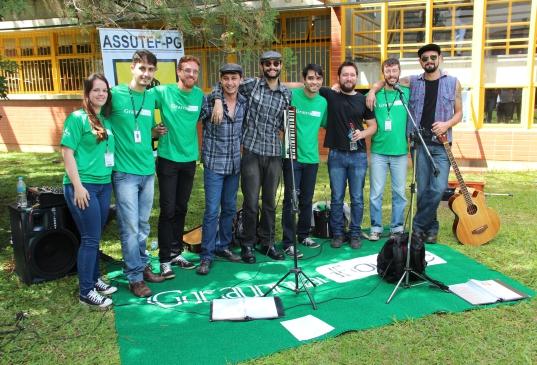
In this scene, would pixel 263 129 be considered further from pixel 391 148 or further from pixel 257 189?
pixel 391 148

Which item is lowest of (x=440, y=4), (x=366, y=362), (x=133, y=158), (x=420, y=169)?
(x=366, y=362)

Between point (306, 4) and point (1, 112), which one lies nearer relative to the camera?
point (306, 4)

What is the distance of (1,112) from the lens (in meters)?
13.3

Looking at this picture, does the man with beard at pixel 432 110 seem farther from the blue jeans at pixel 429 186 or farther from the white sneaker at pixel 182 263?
the white sneaker at pixel 182 263

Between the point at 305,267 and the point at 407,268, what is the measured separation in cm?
105

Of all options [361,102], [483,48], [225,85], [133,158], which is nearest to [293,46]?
[483,48]

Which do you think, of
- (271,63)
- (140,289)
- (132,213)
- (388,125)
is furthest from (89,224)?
(388,125)

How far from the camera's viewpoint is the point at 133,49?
543 centimetres

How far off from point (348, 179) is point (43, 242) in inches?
119

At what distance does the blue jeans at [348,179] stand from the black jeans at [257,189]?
702 millimetres

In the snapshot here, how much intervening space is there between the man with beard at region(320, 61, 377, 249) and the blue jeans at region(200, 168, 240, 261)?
1123mm

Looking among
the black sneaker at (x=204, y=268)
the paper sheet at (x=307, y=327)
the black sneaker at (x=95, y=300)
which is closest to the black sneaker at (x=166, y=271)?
the black sneaker at (x=204, y=268)

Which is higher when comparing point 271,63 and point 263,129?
point 271,63

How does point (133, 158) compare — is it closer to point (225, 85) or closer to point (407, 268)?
point (225, 85)
